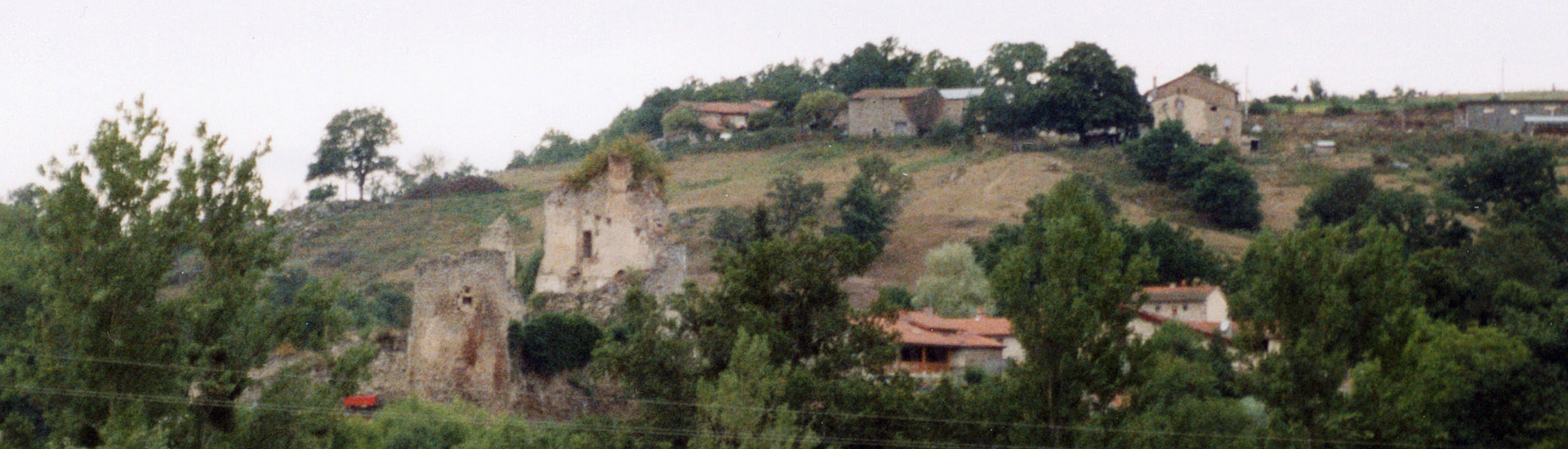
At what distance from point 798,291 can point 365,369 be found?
33.1 feet

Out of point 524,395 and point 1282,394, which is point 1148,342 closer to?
point 1282,394

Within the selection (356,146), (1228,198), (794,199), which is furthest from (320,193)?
(1228,198)

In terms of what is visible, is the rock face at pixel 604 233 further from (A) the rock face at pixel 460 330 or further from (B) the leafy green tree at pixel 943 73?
(B) the leafy green tree at pixel 943 73

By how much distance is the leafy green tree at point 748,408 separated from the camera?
982 inches

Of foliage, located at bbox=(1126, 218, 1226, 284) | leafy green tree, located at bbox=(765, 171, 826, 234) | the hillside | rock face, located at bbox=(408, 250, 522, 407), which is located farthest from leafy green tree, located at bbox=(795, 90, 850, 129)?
rock face, located at bbox=(408, 250, 522, 407)

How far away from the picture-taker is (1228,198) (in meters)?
74.3

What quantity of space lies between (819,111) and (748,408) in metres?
73.6

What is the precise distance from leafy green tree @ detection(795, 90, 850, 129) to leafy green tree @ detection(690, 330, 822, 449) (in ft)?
235

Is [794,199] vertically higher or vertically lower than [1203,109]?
lower

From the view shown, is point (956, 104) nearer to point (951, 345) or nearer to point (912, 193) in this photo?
point (912, 193)

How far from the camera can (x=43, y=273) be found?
19.8 metres

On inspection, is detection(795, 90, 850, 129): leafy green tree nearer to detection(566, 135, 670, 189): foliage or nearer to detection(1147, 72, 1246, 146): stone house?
detection(1147, 72, 1246, 146): stone house

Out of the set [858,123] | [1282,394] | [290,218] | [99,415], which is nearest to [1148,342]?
[1282,394]

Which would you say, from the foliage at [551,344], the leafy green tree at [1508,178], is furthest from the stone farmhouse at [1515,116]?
the foliage at [551,344]
